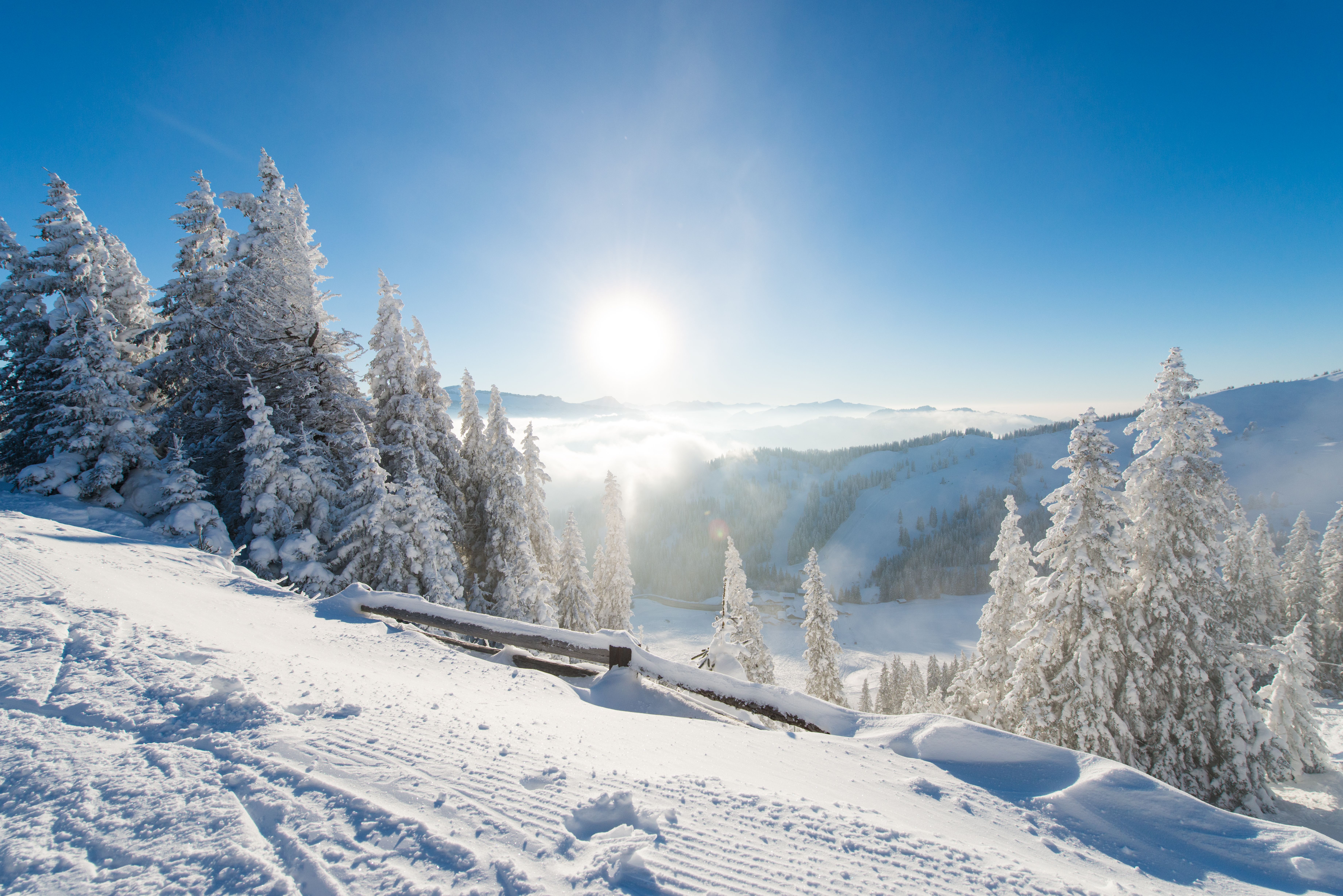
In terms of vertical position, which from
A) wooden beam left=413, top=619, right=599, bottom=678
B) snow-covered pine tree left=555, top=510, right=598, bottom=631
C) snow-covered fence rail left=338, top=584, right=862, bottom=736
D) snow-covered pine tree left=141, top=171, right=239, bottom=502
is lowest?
snow-covered pine tree left=555, top=510, right=598, bottom=631

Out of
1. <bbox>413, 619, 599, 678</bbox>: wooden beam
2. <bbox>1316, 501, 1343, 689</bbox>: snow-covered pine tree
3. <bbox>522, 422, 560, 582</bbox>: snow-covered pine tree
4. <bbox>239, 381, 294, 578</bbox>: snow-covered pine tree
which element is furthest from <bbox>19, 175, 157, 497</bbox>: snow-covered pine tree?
<bbox>1316, 501, 1343, 689</bbox>: snow-covered pine tree

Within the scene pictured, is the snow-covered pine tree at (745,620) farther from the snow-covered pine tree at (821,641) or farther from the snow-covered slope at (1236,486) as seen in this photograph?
the snow-covered slope at (1236,486)

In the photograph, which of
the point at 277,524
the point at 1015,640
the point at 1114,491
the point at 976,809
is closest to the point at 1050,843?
the point at 976,809

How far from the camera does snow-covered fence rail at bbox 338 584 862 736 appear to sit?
5.74 meters

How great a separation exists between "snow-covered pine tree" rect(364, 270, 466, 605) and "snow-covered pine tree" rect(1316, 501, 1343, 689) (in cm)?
5743

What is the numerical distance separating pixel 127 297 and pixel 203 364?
36.1 feet

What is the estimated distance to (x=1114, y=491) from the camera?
15.0 m

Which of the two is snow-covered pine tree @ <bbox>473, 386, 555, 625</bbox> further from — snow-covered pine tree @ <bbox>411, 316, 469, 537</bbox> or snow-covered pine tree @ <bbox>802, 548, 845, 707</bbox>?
snow-covered pine tree @ <bbox>802, 548, 845, 707</bbox>

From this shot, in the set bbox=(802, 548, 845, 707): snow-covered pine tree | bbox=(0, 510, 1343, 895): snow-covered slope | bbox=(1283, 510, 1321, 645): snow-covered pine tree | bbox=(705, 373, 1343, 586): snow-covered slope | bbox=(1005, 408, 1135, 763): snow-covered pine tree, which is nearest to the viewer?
bbox=(0, 510, 1343, 895): snow-covered slope

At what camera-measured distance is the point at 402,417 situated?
18688mm

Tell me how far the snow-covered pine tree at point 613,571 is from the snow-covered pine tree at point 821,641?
9902mm

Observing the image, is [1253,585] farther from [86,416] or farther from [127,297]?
[127,297]

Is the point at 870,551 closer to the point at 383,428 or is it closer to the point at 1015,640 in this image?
the point at 1015,640

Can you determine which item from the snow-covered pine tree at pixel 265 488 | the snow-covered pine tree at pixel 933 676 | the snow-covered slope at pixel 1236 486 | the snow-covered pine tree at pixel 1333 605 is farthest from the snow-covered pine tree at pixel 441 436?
the snow-covered slope at pixel 1236 486
